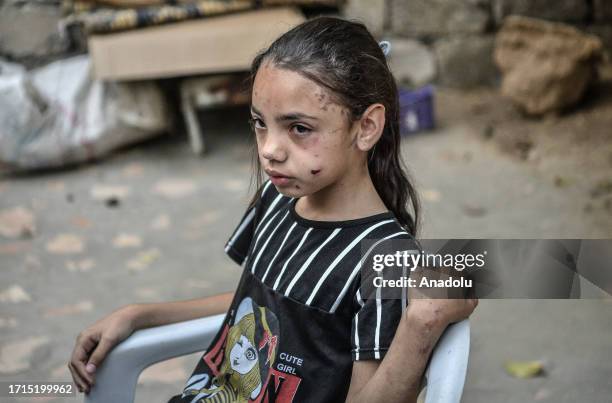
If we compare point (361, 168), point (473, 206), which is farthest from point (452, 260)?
point (473, 206)

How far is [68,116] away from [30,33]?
38.3 inches

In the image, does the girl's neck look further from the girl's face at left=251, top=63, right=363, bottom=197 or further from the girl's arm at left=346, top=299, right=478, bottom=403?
the girl's arm at left=346, top=299, right=478, bottom=403

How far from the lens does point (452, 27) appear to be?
5.31 meters

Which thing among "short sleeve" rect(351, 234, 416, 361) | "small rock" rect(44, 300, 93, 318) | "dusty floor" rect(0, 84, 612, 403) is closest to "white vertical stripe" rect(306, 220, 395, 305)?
"short sleeve" rect(351, 234, 416, 361)

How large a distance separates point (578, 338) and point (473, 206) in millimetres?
1281

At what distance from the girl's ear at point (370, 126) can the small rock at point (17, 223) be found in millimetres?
2717

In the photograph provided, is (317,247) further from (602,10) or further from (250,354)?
(602,10)

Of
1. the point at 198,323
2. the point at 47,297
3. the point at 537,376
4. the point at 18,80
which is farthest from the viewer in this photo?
the point at 18,80

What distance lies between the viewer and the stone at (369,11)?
5.32 metres

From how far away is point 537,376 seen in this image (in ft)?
8.05

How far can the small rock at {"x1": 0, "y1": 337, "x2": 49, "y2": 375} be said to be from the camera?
2.59m

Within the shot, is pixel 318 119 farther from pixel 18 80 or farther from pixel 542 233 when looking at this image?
pixel 18 80

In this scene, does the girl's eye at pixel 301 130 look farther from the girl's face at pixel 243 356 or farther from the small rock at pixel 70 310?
the small rock at pixel 70 310

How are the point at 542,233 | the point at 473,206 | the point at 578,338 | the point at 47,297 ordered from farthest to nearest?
the point at 473,206 < the point at 542,233 < the point at 47,297 < the point at 578,338
